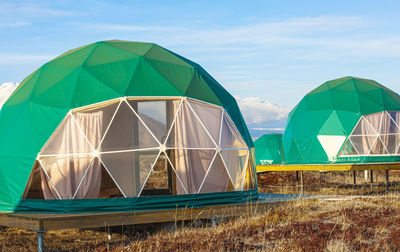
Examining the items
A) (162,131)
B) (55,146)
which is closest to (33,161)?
(55,146)

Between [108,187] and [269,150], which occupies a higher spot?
Result: [108,187]

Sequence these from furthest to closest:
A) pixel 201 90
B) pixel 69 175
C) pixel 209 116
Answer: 1. pixel 201 90
2. pixel 209 116
3. pixel 69 175

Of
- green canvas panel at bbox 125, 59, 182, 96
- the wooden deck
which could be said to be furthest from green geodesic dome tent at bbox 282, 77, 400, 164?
green canvas panel at bbox 125, 59, 182, 96

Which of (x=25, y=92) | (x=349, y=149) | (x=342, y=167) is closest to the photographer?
(x=25, y=92)

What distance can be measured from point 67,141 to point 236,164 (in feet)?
13.8

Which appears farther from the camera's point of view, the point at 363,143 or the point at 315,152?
the point at 315,152

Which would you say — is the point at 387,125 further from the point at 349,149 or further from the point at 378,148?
the point at 349,149

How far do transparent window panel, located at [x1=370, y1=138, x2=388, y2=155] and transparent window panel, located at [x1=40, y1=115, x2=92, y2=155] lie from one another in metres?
14.8

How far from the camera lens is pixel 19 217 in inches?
440

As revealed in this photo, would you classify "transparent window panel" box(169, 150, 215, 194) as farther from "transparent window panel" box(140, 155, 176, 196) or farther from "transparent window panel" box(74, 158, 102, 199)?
"transparent window panel" box(74, 158, 102, 199)

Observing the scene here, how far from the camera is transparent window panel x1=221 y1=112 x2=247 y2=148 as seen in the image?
1354cm

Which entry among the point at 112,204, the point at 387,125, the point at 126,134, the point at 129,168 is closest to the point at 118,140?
the point at 126,134

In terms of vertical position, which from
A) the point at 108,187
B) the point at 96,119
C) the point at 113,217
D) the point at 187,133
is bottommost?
the point at 113,217

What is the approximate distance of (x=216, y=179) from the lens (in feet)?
43.4
